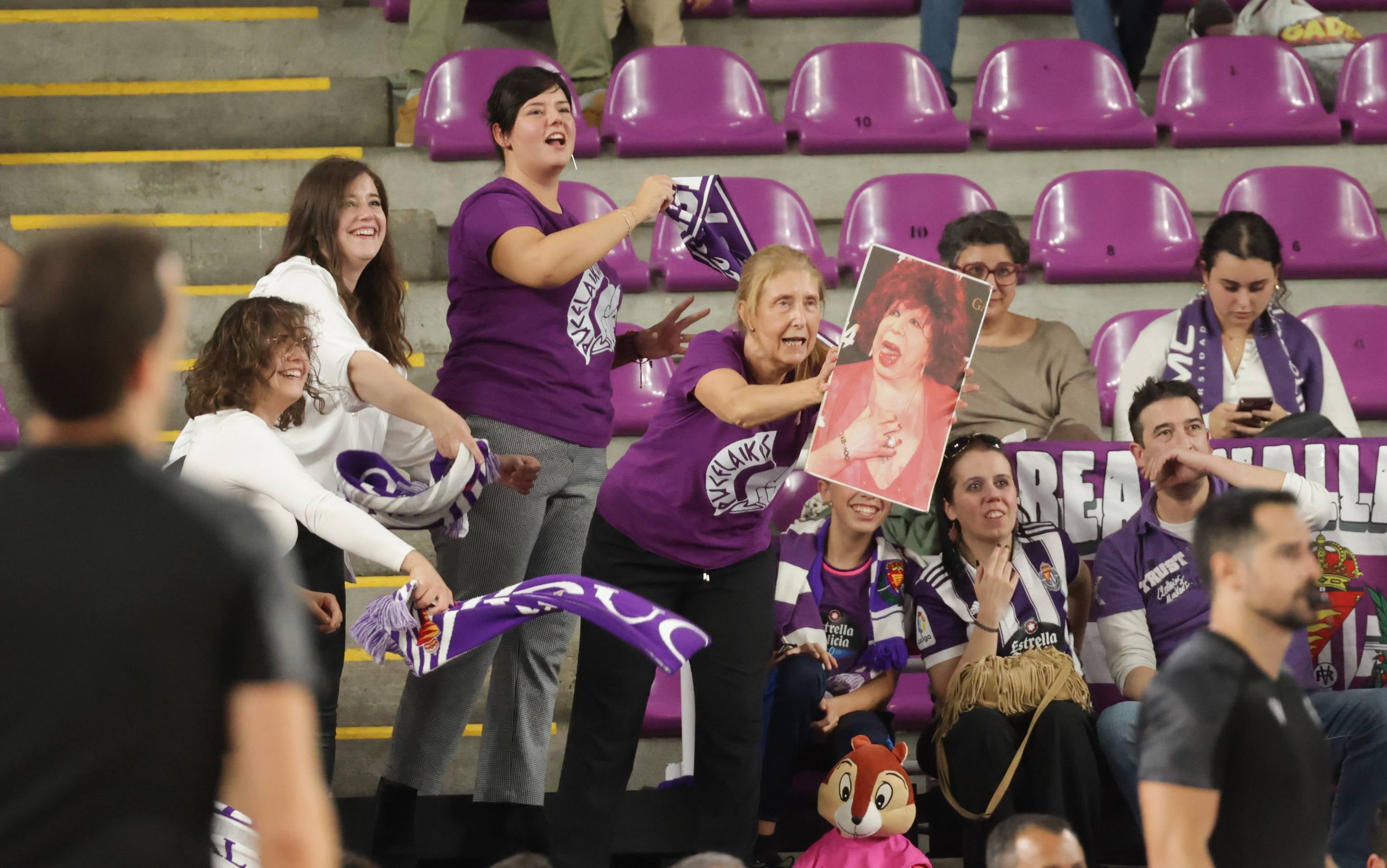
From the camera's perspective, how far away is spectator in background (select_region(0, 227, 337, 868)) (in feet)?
3.40

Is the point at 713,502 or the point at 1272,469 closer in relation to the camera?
the point at 713,502

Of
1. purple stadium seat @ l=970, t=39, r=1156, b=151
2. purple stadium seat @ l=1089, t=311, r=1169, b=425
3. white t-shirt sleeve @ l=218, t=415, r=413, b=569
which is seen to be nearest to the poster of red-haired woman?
white t-shirt sleeve @ l=218, t=415, r=413, b=569

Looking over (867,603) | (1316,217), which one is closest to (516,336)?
(867,603)

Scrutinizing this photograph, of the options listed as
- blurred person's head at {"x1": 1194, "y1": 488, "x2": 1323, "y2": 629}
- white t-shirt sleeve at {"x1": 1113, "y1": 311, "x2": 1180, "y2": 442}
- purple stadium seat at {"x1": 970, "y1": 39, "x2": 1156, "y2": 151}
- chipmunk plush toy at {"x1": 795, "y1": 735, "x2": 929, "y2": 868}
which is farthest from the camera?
purple stadium seat at {"x1": 970, "y1": 39, "x2": 1156, "y2": 151}

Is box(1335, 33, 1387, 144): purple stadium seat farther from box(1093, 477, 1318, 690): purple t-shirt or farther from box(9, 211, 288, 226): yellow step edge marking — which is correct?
box(9, 211, 288, 226): yellow step edge marking

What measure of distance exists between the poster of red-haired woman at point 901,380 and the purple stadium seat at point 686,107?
2530 millimetres

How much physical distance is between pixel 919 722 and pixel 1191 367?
3.64ft

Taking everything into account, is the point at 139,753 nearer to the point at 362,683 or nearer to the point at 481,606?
the point at 481,606

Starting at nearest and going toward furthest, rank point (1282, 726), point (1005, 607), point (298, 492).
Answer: point (1282, 726) → point (298, 492) → point (1005, 607)

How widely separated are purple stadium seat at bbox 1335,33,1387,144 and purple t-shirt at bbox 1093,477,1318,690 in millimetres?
2696

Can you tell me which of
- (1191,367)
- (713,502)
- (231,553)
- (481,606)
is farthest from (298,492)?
(1191,367)

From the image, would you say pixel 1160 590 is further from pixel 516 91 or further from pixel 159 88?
pixel 159 88

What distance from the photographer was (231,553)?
107 centimetres

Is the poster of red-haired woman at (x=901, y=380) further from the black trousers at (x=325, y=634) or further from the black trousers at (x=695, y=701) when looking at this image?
the black trousers at (x=325, y=634)
